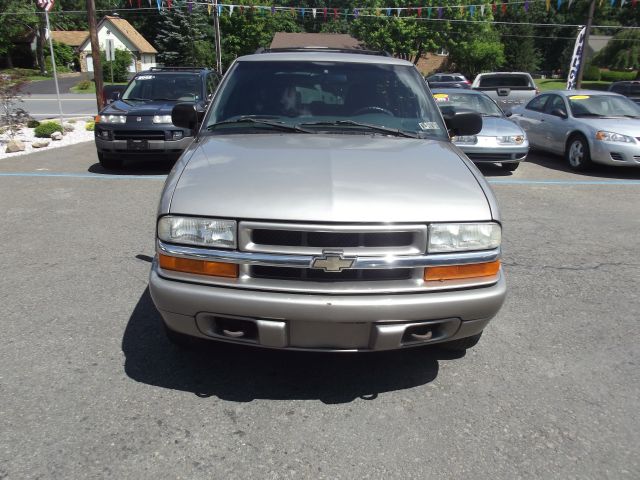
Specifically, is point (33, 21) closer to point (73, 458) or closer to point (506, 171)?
point (506, 171)

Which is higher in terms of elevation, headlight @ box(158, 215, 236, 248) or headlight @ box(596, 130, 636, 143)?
headlight @ box(158, 215, 236, 248)

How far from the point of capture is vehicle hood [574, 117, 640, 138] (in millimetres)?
9688

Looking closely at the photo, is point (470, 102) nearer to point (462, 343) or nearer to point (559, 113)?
point (559, 113)

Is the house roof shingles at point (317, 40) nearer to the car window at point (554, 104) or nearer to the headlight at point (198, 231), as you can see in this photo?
the car window at point (554, 104)

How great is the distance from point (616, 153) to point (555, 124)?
Answer: 175 centimetres

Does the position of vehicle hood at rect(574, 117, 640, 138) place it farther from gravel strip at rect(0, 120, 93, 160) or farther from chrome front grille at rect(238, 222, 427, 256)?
gravel strip at rect(0, 120, 93, 160)

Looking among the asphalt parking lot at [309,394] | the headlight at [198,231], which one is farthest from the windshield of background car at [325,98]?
the asphalt parking lot at [309,394]

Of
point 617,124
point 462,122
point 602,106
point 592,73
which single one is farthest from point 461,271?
point 592,73

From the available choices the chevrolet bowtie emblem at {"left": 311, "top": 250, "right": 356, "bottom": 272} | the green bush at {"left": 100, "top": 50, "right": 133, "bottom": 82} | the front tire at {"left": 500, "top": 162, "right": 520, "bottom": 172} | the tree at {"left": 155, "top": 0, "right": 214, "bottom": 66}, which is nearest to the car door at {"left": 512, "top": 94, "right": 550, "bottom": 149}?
the front tire at {"left": 500, "top": 162, "right": 520, "bottom": 172}

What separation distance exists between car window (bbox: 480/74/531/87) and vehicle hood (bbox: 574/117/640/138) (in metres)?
8.36

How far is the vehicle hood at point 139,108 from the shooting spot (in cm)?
929

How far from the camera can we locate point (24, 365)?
328 cm

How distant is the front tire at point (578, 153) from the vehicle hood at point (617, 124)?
31 centimetres

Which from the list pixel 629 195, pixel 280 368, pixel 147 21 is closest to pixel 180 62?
pixel 147 21
